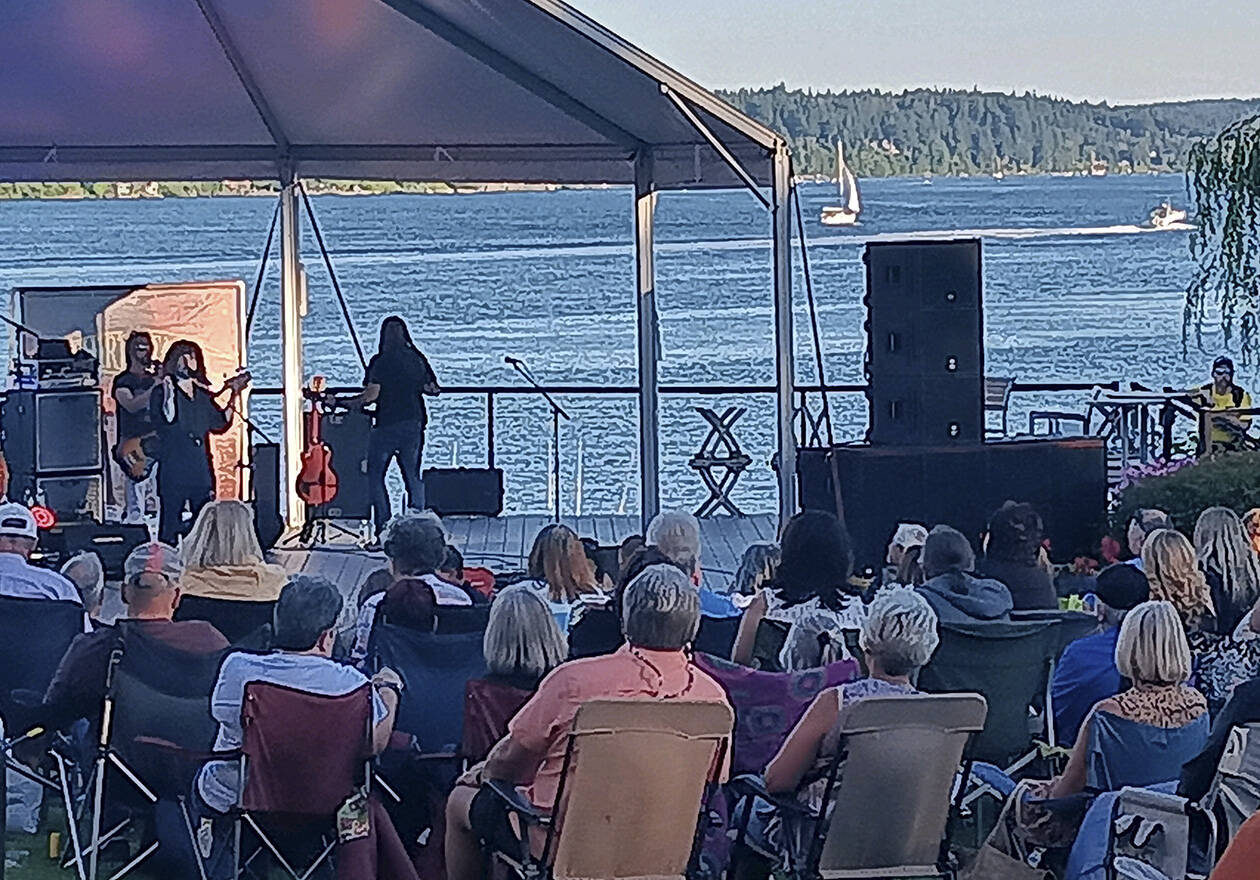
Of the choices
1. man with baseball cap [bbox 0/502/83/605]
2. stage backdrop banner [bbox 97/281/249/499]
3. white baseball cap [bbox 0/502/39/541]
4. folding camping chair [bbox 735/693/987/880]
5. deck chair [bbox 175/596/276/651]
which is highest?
stage backdrop banner [bbox 97/281/249/499]

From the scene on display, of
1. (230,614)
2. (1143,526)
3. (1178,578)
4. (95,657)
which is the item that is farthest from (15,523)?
(1143,526)

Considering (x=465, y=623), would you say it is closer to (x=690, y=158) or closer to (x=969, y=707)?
(x=969, y=707)

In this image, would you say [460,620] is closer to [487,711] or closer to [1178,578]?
[487,711]

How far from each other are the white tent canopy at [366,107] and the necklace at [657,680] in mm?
3326

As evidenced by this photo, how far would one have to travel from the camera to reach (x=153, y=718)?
175 inches

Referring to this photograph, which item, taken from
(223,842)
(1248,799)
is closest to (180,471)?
(223,842)

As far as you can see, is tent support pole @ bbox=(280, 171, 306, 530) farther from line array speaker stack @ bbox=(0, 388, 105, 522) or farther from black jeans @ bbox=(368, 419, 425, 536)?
line array speaker stack @ bbox=(0, 388, 105, 522)

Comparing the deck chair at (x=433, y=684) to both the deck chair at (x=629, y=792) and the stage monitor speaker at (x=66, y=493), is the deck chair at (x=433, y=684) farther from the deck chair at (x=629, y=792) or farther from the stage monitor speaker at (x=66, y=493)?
the stage monitor speaker at (x=66, y=493)

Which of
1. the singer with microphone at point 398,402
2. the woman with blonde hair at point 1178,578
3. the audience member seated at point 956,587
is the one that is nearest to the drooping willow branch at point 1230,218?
the singer with microphone at point 398,402

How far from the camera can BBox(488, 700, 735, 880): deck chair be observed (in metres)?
3.65

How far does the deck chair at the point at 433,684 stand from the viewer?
4586mm

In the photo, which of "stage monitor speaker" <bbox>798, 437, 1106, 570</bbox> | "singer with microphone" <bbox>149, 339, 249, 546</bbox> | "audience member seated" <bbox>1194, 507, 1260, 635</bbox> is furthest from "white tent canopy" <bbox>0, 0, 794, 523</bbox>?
"audience member seated" <bbox>1194, 507, 1260, 635</bbox>

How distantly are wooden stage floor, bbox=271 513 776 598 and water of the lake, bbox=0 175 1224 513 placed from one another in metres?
1.96

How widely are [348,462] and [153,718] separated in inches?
241
